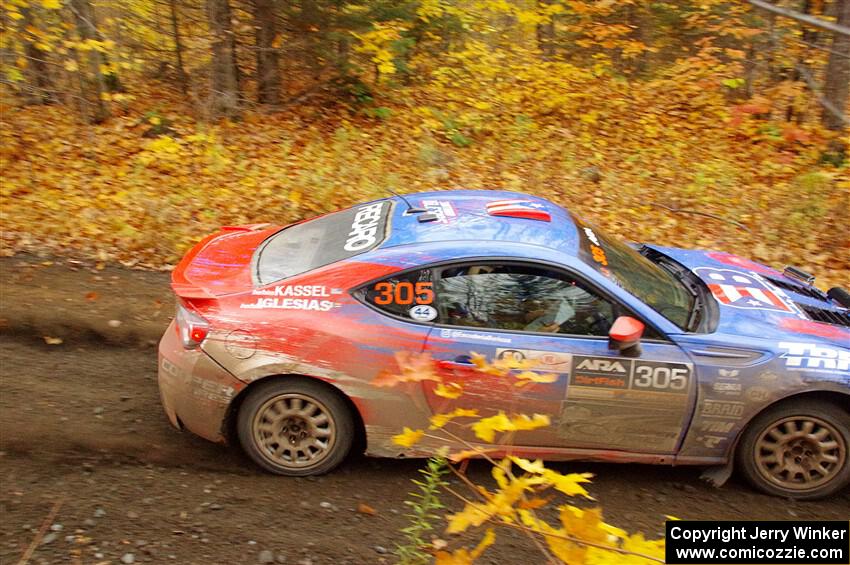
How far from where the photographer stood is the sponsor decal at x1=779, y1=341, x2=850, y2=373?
12.6ft

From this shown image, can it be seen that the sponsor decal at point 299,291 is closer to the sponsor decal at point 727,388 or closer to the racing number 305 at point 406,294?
the racing number 305 at point 406,294

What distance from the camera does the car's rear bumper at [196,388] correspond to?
13.0 ft

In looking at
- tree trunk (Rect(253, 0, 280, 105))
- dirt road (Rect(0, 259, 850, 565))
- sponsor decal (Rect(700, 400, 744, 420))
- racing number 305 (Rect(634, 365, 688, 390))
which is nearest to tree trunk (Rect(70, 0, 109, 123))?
tree trunk (Rect(253, 0, 280, 105))

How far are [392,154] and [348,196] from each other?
1.86 m

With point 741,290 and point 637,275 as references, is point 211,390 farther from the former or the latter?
point 741,290

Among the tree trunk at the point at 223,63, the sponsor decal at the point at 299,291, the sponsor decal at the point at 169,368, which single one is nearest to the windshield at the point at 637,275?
the sponsor decal at the point at 299,291

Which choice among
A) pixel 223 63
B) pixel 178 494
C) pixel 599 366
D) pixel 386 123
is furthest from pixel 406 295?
pixel 223 63

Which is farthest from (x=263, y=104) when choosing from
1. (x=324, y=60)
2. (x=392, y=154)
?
(x=392, y=154)

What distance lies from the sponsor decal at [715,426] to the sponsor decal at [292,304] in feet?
7.30

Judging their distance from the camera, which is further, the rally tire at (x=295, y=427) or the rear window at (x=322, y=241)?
the rear window at (x=322, y=241)

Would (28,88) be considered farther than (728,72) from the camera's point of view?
No

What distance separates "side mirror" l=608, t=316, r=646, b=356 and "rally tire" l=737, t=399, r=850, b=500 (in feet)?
2.92

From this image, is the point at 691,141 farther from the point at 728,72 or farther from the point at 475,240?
the point at 475,240

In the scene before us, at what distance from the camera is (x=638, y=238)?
27.2ft
